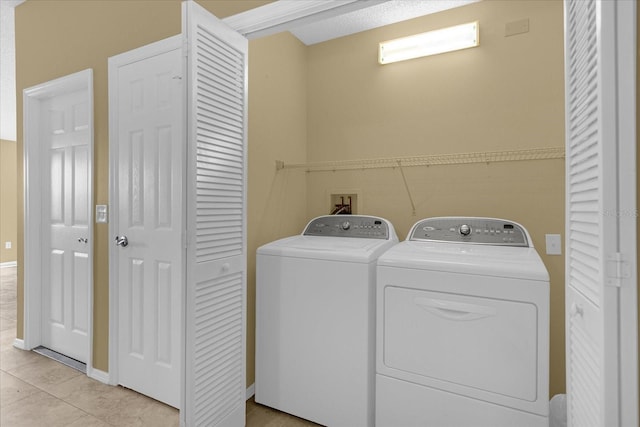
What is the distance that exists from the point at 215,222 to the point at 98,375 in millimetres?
1570

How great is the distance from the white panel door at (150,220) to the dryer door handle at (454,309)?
52.5 inches

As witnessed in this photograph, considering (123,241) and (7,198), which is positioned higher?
(7,198)

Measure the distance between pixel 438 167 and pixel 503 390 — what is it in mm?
1398

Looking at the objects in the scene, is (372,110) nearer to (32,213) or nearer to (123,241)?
(123,241)

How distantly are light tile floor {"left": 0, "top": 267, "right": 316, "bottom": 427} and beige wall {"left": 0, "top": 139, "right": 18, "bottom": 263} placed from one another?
16.8ft

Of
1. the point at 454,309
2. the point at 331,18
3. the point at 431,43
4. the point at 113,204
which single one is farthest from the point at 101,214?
the point at 431,43

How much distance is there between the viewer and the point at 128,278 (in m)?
2.17

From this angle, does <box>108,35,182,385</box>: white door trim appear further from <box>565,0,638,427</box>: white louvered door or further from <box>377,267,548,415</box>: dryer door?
<box>565,0,638,427</box>: white louvered door

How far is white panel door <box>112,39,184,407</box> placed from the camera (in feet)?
6.56

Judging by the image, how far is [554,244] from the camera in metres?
2.04

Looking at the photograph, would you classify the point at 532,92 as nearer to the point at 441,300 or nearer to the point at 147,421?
the point at 441,300

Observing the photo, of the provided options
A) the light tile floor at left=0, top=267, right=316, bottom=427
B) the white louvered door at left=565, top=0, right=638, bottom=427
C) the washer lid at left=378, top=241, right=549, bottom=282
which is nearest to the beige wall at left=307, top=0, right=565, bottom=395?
the washer lid at left=378, top=241, right=549, bottom=282

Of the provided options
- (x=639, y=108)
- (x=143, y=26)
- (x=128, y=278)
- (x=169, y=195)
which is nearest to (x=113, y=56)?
(x=143, y=26)

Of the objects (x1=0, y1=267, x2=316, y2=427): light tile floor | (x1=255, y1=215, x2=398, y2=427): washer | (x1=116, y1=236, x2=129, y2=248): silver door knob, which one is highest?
(x1=116, y1=236, x2=129, y2=248): silver door knob
